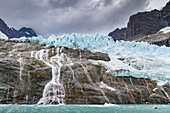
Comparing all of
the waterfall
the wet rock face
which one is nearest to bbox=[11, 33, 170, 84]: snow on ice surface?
the wet rock face

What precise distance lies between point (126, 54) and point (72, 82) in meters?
26.3

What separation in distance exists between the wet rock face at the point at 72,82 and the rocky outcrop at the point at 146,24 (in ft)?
468

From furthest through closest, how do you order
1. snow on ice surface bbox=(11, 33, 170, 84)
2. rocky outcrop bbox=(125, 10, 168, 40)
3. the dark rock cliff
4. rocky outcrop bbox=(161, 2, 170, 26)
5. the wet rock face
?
1. rocky outcrop bbox=(161, 2, 170, 26)
2. the dark rock cliff
3. rocky outcrop bbox=(125, 10, 168, 40)
4. snow on ice surface bbox=(11, 33, 170, 84)
5. the wet rock face

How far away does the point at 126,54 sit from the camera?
192ft

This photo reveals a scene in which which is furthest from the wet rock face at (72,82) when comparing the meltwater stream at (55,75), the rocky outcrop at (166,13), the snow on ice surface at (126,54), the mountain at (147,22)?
the rocky outcrop at (166,13)

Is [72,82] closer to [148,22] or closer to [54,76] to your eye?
[54,76]

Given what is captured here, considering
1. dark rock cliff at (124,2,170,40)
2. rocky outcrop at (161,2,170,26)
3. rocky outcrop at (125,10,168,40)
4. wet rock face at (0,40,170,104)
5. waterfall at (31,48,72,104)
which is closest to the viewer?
wet rock face at (0,40,170,104)

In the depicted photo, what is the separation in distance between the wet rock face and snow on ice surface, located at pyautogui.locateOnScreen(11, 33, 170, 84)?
6.94 ft

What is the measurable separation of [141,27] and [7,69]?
167 m

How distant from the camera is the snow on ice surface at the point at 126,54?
47.6 metres

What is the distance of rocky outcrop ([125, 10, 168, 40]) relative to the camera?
179462 millimetres

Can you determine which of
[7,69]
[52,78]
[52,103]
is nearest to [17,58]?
[7,69]

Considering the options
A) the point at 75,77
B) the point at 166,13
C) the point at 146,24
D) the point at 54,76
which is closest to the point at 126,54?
the point at 75,77

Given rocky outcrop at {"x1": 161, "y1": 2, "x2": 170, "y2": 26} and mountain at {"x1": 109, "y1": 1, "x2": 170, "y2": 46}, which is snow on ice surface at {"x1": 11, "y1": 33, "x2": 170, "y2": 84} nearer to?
mountain at {"x1": 109, "y1": 1, "x2": 170, "y2": 46}
